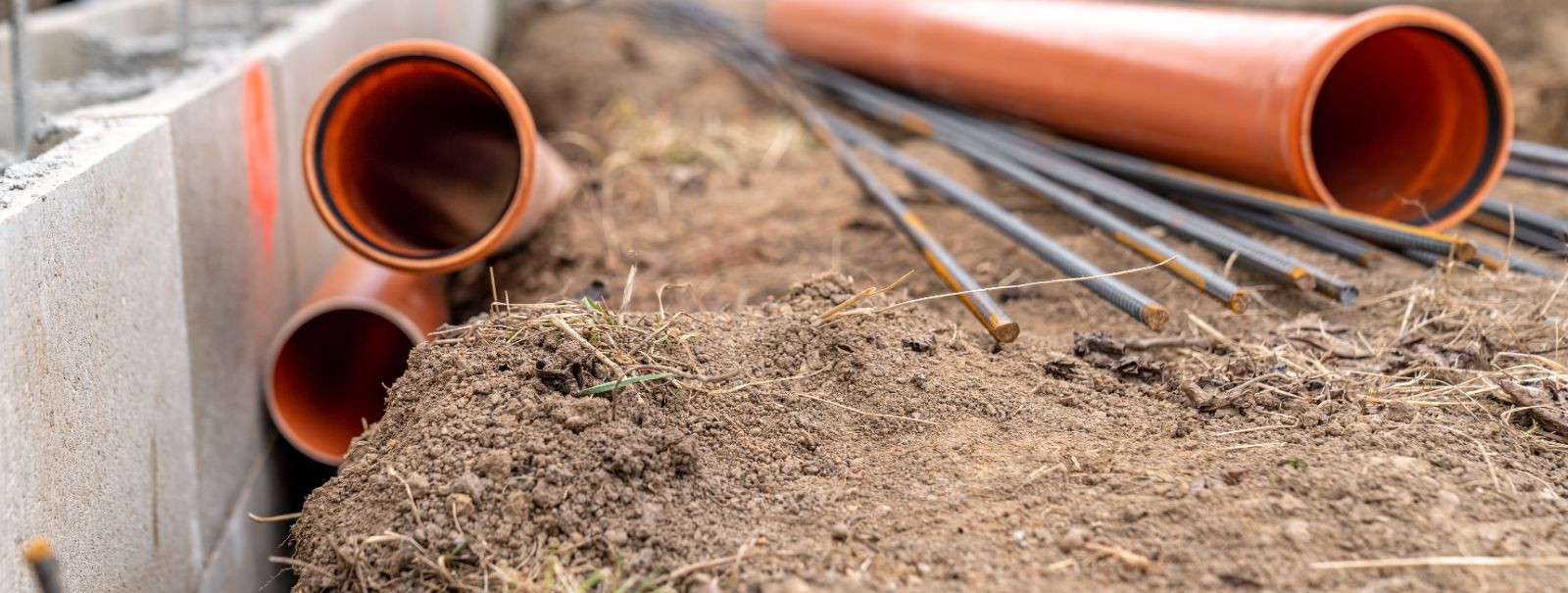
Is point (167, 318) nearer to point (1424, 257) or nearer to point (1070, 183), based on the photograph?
point (1070, 183)

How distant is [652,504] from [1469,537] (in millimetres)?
1340

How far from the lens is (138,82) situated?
3.39m

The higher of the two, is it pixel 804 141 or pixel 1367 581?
pixel 1367 581

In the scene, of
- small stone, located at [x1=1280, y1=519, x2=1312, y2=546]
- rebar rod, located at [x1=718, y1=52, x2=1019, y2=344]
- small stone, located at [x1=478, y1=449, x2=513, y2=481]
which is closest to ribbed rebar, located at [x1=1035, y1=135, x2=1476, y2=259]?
rebar rod, located at [x1=718, y1=52, x2=1019, y2=344]

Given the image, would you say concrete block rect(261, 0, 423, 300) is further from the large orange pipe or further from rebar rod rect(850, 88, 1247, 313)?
the large orange pipe

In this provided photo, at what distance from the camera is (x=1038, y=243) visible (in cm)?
297

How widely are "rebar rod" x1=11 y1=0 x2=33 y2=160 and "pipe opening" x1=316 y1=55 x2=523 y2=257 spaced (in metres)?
0.64

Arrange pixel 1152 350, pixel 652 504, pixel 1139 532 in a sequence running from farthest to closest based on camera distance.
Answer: pixel 1152 350 < pixel 652 504 < pixel 1139 532

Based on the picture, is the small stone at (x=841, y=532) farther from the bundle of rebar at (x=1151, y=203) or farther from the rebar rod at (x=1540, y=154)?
the rebar rod at (x=1540, y=154)

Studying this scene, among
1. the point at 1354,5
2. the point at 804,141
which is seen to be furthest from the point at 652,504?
the point at 1354,5

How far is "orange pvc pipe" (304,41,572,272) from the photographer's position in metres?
2.80

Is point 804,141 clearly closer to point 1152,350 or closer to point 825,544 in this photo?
point 1152,350

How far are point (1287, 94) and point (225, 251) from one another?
3037mm

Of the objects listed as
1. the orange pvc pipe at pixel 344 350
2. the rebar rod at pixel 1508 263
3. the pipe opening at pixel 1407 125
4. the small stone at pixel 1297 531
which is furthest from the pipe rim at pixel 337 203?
the rebar rod at pixel 1508 263
